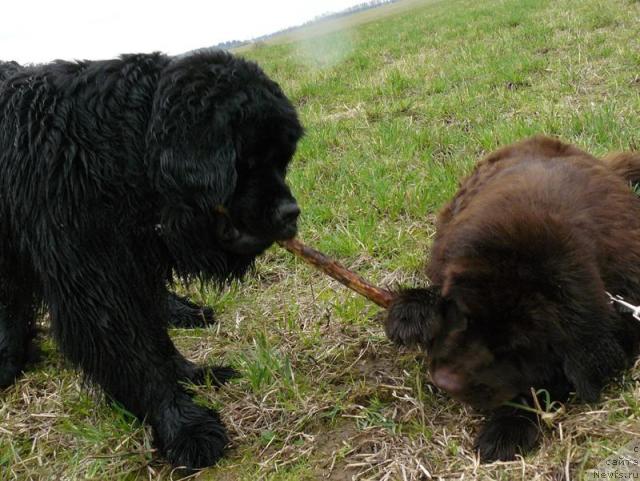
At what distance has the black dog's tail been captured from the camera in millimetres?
3209

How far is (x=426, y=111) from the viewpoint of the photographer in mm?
6434

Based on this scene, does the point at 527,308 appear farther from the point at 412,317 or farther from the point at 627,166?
the point at 627,166

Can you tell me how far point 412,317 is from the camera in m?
2.44

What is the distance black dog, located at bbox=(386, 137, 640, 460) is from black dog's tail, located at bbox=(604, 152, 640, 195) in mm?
767

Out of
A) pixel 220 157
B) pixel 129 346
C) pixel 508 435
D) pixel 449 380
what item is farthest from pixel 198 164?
pixel 508 435

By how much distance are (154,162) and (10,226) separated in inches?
29.1

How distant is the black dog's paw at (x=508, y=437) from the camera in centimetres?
210

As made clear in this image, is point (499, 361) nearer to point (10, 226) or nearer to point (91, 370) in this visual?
point (91, 370)

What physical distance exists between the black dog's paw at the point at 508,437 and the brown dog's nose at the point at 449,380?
18 centimetres

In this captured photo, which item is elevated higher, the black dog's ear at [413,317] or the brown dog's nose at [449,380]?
the black dog's ear at [413,317]

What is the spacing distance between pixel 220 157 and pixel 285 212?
34 cm

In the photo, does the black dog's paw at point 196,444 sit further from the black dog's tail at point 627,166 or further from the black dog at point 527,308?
the black dog's tail at point 627,166

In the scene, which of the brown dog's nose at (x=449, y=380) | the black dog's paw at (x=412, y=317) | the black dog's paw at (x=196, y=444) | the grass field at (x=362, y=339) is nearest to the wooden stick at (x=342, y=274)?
the black dog's paw at (x=412, y=317)

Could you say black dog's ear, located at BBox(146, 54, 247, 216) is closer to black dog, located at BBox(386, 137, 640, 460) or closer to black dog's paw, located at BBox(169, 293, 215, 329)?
black dog, located at BBox(386, 137, 640, 460)
